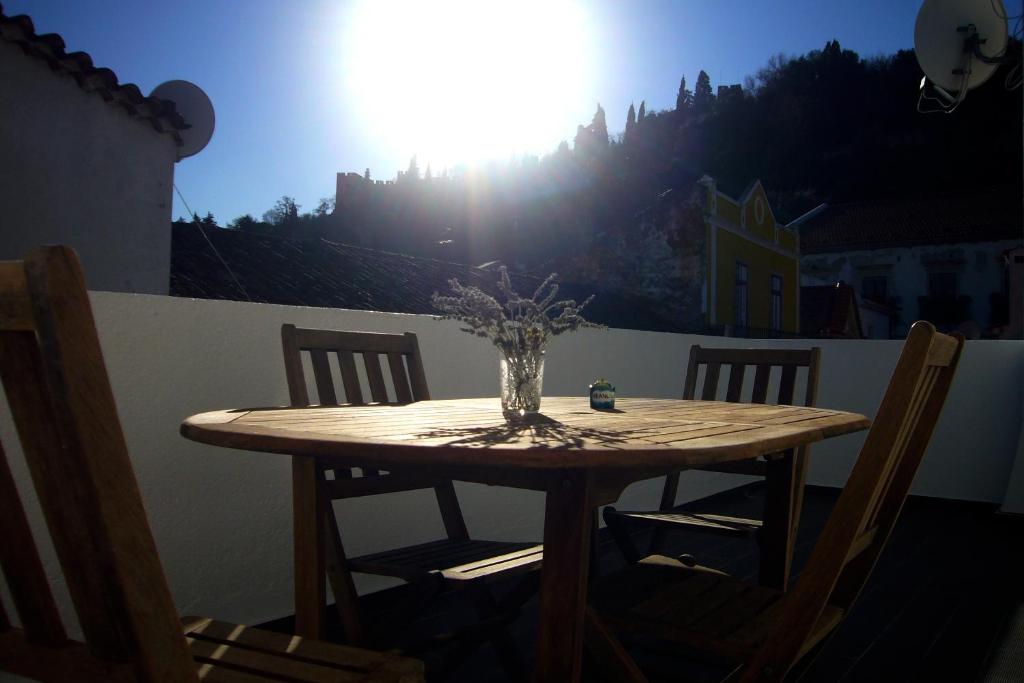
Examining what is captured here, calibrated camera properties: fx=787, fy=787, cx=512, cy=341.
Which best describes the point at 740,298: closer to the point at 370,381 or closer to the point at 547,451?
the point at 370,381

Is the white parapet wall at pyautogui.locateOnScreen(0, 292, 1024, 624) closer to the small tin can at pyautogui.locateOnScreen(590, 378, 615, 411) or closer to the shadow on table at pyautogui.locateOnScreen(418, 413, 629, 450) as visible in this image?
the small tin can at pyautogui.locateOnScreen(590, 378, 615, 411)

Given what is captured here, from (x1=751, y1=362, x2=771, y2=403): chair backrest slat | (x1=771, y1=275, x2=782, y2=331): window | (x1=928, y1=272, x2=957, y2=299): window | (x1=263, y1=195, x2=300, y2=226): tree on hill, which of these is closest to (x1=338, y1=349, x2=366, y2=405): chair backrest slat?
(x1=751, y1=362, x2=771, y2=403): chair backrest slat

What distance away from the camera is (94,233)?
259 inches

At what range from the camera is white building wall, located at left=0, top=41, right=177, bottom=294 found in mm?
5820

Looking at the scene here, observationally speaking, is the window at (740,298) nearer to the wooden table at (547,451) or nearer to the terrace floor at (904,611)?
the terrace floor at (904,611)

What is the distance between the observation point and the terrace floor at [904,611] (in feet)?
7.72

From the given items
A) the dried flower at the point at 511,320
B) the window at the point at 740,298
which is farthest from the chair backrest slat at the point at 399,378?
the window at the point at 740,298

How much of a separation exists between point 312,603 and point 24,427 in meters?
1.04

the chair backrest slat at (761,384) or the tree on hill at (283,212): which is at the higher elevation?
the tree on hill at (283,212)

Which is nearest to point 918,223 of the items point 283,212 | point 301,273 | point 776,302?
point 776,302

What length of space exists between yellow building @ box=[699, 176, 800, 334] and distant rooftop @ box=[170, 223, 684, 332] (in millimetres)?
5768

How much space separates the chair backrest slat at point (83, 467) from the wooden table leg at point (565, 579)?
25.8 inches

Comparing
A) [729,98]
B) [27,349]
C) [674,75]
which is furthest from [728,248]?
[674,75]

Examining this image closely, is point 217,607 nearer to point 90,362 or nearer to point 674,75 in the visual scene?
point 90,362
